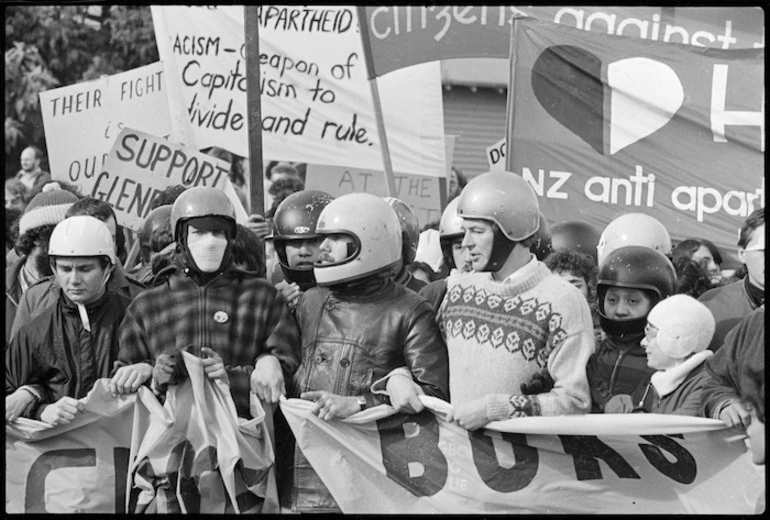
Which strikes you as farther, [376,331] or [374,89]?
[374,89]

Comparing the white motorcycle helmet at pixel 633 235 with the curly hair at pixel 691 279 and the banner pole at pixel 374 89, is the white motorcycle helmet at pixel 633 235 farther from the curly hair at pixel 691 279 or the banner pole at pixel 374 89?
the banner pole at pixel 374 89

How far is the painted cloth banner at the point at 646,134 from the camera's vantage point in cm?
1045

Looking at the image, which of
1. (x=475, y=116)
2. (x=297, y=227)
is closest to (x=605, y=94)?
(x=297, y=227)

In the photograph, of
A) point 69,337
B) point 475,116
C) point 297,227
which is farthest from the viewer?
point 475,116

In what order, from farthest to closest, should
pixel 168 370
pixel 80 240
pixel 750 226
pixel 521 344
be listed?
pixel 750 226 < pixel 80 240 < pixel 168 370 < pixel 521 344

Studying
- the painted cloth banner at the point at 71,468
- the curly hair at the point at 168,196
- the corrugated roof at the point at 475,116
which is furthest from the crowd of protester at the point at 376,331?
the corrugated roof at the point at 475,116

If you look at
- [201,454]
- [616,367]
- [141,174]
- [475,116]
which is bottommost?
[475,116]

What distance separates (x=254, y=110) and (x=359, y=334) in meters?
4.02

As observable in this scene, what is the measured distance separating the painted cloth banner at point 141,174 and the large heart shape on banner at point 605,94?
8.23 feet

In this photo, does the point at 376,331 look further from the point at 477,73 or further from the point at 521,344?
the point at 477,73

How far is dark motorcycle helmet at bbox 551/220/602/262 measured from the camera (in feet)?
30.1

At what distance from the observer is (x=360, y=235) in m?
7.04

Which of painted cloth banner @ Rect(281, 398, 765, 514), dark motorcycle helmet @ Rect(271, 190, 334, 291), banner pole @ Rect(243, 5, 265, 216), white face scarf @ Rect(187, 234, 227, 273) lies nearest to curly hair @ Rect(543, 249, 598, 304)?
dark motorcycle helmet @ Rect(271, 190, 334, 291)

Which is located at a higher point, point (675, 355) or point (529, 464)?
point (675, 355)
